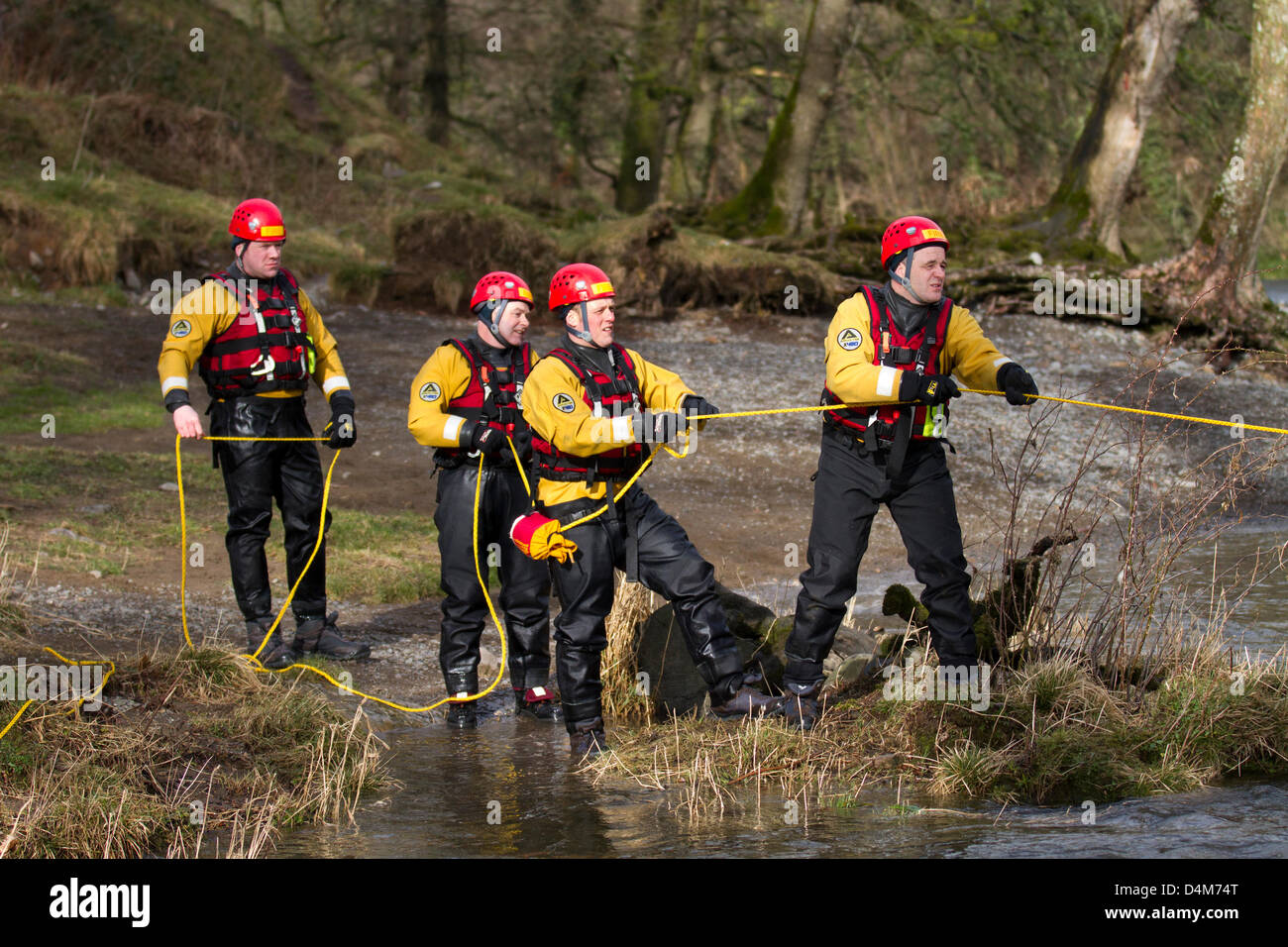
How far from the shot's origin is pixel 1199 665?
20.8ft

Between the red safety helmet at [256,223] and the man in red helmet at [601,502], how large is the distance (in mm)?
2010

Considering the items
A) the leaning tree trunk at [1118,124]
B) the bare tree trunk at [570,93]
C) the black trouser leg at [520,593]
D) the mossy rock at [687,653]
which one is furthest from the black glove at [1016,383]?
the bare tree trunk at [570,93]

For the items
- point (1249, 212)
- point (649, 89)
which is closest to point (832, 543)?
point (1249, 212)

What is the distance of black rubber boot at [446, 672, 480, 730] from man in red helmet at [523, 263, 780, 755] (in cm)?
83

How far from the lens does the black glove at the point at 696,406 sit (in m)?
6.07

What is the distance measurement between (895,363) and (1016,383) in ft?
1.72

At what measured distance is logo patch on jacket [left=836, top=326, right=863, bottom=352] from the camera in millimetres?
5992

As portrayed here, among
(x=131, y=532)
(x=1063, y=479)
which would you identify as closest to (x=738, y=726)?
(x=131, y=532)

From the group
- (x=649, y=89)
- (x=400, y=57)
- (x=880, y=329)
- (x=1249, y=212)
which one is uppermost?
(x=400, y=57)

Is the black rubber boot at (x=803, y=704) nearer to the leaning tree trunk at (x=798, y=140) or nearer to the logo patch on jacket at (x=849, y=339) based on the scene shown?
the logo patch on jacket at (x=849, y=339)

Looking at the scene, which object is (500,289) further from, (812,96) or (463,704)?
(812,96)

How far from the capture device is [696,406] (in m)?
6.14
